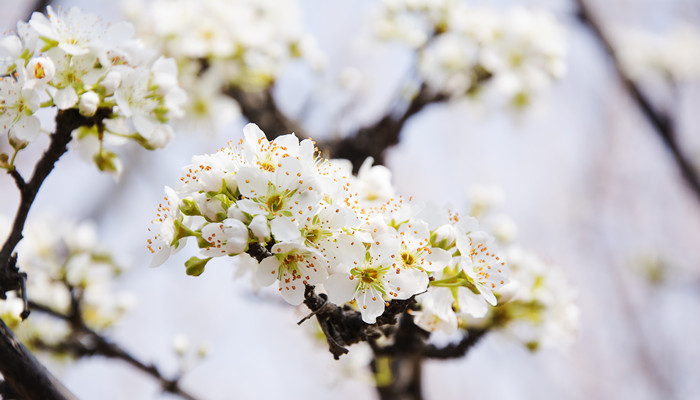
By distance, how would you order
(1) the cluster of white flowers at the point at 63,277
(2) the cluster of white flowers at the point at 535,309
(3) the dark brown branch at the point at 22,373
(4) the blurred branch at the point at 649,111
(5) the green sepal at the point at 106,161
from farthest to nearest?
(4) the blurred branch at the point at 649,111, (1) the cluster of white flowers at the point at 63,277, (2) the cluster of white flowers at the point at 535,309, (5) the green sepal at the point at 106,161, (3) the dark brown branch at the point at 22,373

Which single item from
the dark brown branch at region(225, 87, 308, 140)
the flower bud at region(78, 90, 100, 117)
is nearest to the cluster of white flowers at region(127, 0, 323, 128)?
the dark brown branch at region(225, 87, 308, 140)

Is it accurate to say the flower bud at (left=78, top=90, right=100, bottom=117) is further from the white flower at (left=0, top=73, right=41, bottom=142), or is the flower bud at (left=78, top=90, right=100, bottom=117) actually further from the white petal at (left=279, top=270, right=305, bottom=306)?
the white petal at (left=279, top=270, right=305, bottom=306)

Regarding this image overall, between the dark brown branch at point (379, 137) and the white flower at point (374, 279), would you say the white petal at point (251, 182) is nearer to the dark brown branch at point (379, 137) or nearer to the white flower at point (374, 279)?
the white flower at point (374, 279)

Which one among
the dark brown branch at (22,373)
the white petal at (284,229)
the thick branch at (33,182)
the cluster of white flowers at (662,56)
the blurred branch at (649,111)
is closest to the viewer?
the white petal at (284,229)

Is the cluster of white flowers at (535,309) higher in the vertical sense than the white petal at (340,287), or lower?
lower

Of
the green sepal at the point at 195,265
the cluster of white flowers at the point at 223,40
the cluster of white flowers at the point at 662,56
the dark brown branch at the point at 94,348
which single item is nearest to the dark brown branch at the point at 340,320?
the green sepal at the point at 195,265

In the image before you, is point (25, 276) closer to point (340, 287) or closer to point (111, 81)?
point (111, 81)

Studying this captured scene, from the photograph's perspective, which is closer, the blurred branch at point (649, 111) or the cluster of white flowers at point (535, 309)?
the cluster of white flowers at point (535, 309)

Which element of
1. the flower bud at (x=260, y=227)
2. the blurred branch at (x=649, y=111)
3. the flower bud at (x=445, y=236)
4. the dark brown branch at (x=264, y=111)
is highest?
the flower bud at (x=260, y=227)
